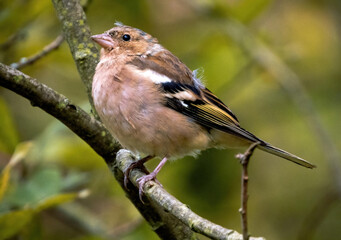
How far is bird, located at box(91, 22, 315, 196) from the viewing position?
4.28m

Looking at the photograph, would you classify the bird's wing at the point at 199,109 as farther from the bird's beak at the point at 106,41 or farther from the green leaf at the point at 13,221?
the green leaf at the point at 13,221

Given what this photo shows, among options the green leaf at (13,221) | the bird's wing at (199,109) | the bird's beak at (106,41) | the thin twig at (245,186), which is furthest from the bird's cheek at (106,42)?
the thin twig at (245,186)

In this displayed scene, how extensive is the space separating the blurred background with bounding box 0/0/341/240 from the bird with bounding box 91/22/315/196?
0.49 m

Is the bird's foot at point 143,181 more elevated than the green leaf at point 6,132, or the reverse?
the green leaf at point 6,132

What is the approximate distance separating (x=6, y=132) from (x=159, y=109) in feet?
4.02

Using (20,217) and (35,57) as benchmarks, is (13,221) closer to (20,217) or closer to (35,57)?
(20,217)

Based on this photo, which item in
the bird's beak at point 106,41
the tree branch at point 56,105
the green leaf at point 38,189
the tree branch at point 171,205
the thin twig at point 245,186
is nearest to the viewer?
the thin twig at point 245,186

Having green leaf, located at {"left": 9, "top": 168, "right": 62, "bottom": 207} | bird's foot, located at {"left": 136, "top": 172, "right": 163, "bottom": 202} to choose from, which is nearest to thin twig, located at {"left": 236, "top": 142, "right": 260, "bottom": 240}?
bird's foot, located at {"left": 136, "top": 172, "right": 163, "bottom": 202}

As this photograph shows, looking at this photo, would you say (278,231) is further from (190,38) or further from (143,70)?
(143,70)

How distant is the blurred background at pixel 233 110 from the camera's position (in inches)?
196

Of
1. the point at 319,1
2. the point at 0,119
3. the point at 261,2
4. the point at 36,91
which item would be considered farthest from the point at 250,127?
the point at 36,91

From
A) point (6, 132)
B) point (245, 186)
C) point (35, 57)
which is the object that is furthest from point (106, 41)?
point (245, 186)

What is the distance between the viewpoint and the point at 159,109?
4.43m

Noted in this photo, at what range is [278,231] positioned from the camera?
22.9 feet
